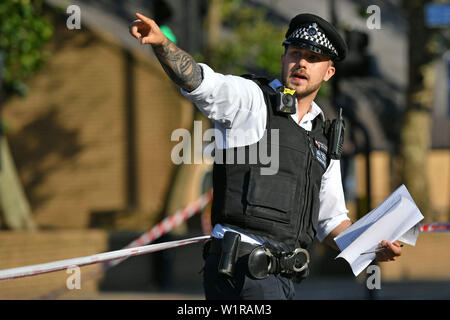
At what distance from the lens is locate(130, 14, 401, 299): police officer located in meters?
4.59

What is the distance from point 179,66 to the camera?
4352mm

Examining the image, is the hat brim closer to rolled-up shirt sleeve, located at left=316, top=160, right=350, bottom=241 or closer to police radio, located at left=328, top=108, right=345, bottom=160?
police radio, located at left=328, top=108, right=345, bottom=160

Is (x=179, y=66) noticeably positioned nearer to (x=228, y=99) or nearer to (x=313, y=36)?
(x=228, y=99)

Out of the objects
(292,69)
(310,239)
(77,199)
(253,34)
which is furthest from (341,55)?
(77,199)

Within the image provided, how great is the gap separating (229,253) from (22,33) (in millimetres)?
11627

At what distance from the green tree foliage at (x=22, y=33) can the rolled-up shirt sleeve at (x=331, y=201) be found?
33.8ft

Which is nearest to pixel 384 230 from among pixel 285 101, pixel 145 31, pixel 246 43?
pixel 285 101

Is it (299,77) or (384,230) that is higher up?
(299,77)

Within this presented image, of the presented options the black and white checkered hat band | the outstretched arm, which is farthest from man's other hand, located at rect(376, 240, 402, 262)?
the outstretched arm

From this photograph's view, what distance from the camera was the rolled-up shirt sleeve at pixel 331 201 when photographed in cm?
527

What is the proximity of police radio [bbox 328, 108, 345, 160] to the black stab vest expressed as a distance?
7.6 inches

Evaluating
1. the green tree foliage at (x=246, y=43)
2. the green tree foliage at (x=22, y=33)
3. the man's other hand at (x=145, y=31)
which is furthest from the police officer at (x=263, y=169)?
the green tree foliage at (x=246, y=43)

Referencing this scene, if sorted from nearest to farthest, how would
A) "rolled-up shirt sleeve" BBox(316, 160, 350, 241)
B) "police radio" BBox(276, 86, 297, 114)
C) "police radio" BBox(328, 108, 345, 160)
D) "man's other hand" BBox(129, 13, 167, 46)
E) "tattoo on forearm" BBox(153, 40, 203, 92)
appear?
"man's other hand" BBox(129, 13, 167, 46) < "tattoo on forearm" BBox(153, 40, 203, 92) < "police radio" BBox(276, 86, 297, 114) < "police radio" BBox(328, 108, 345, 160) < "rolled-up shirt sleeve" BBox(316, 160, 350, 241)

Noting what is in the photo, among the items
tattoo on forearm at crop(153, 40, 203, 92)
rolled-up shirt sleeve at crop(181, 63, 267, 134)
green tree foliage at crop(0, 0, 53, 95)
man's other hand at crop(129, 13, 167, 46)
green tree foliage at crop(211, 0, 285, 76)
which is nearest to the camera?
man's other hand at crop(129, 13, 167, 46)
